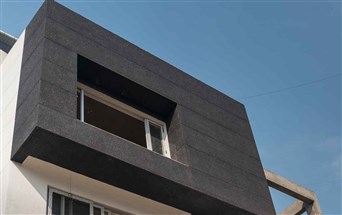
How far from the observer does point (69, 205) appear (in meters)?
7.74

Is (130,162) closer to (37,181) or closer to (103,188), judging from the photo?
(103,188)

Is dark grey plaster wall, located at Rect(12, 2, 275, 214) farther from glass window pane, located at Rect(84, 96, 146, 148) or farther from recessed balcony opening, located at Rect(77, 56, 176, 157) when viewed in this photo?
glass window pane, located at Rect(84, 96, 146, 148)

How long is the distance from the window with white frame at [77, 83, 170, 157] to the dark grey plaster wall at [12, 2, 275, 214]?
0.30 meters

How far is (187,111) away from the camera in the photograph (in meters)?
10.7

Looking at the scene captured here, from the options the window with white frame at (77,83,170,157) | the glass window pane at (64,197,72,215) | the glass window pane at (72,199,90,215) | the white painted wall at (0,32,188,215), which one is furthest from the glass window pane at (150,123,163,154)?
the glass window pane at (64,197,72,215)

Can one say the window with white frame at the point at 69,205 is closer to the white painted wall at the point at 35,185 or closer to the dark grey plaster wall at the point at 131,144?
the white painted wall at the point at 35,185

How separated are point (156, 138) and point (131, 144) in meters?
1.65

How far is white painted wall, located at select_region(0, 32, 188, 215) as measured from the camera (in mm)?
7145

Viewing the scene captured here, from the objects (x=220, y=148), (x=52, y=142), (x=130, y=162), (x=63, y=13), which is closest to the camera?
(x=52, y=142)

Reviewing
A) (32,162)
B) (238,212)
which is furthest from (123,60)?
(238,212)

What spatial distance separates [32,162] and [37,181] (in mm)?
325

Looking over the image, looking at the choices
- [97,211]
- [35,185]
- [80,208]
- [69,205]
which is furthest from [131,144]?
[35,185]

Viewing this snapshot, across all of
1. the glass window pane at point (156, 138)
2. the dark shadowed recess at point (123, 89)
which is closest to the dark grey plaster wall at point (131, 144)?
the dark shadowed recess at point (123, 89)

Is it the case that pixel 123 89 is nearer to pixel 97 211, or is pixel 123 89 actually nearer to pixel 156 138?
pixel 156 138
